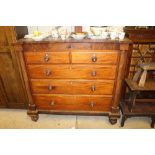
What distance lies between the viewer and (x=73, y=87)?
2.02 m

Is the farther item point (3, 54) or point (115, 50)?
point (3, 54)

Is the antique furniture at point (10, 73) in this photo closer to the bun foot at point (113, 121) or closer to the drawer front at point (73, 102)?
the drawer front at point (73, 102)

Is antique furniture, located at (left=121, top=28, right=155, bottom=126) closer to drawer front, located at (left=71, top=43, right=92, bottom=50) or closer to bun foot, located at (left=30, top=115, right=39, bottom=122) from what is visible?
drawer front, located at (left=71, top=43, right=92, bottom=50)

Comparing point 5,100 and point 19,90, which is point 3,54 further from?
point 5,100

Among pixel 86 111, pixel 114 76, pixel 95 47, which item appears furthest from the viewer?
pixel 86 111

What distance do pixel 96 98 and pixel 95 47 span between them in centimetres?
75

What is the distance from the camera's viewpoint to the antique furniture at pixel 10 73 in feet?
6.33

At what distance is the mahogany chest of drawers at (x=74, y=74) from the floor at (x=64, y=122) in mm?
136

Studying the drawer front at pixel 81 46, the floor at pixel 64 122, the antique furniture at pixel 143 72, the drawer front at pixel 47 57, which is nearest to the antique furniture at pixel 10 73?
the floor at pixel 64 122

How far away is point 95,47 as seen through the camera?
173cm

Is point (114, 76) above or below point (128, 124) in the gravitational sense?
above

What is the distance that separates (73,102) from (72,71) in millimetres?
512

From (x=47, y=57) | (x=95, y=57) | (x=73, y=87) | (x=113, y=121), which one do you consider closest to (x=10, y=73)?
(x=47, y=57)
